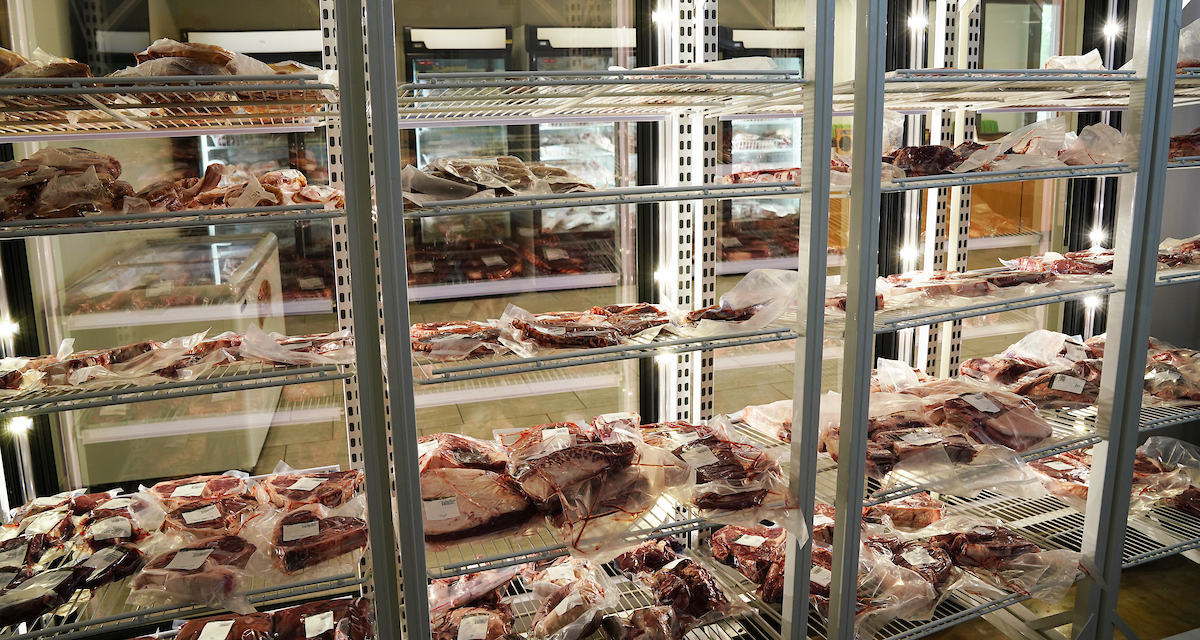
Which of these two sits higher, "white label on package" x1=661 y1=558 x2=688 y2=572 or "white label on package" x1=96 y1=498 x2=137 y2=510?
"white label on package" x1=96 y1=498 x2=137 y2=510

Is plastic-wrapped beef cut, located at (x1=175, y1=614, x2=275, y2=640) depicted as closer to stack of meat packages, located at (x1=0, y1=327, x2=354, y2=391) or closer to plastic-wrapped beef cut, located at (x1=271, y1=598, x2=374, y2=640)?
plastic-wrapped beef cut, located at (x1=271, y1=598, x2=374, y2=640)

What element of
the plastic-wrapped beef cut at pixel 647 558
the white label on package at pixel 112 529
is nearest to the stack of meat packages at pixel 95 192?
the white label on package at pixel 112 529

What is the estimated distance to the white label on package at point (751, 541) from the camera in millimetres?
2479

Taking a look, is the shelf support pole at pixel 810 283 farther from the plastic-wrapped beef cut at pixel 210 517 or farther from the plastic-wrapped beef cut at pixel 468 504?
the plastic-wrapped beef cut at pixel 210 517

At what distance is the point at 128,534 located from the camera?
77.2 inches

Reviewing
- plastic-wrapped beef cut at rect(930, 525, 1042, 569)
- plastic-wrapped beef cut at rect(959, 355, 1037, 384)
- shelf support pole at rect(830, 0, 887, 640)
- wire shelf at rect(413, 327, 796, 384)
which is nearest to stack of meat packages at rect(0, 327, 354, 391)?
wire shelf at rect(413, 327, 796, 384)

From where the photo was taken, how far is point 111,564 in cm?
186

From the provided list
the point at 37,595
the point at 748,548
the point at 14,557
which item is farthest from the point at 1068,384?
the point at 14,557

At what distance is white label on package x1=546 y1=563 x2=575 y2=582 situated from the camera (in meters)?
2.30

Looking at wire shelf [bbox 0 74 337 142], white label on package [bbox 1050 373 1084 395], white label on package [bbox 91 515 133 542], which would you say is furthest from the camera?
white label on package [bbox 1050 373 1084 395]

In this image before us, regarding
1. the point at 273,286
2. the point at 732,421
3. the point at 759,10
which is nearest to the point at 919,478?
the point at 732,421

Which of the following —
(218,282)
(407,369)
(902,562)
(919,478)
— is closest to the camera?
(407,369)

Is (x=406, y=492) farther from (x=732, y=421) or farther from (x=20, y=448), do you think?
(x=20, y=448)

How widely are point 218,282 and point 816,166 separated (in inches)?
90.9
